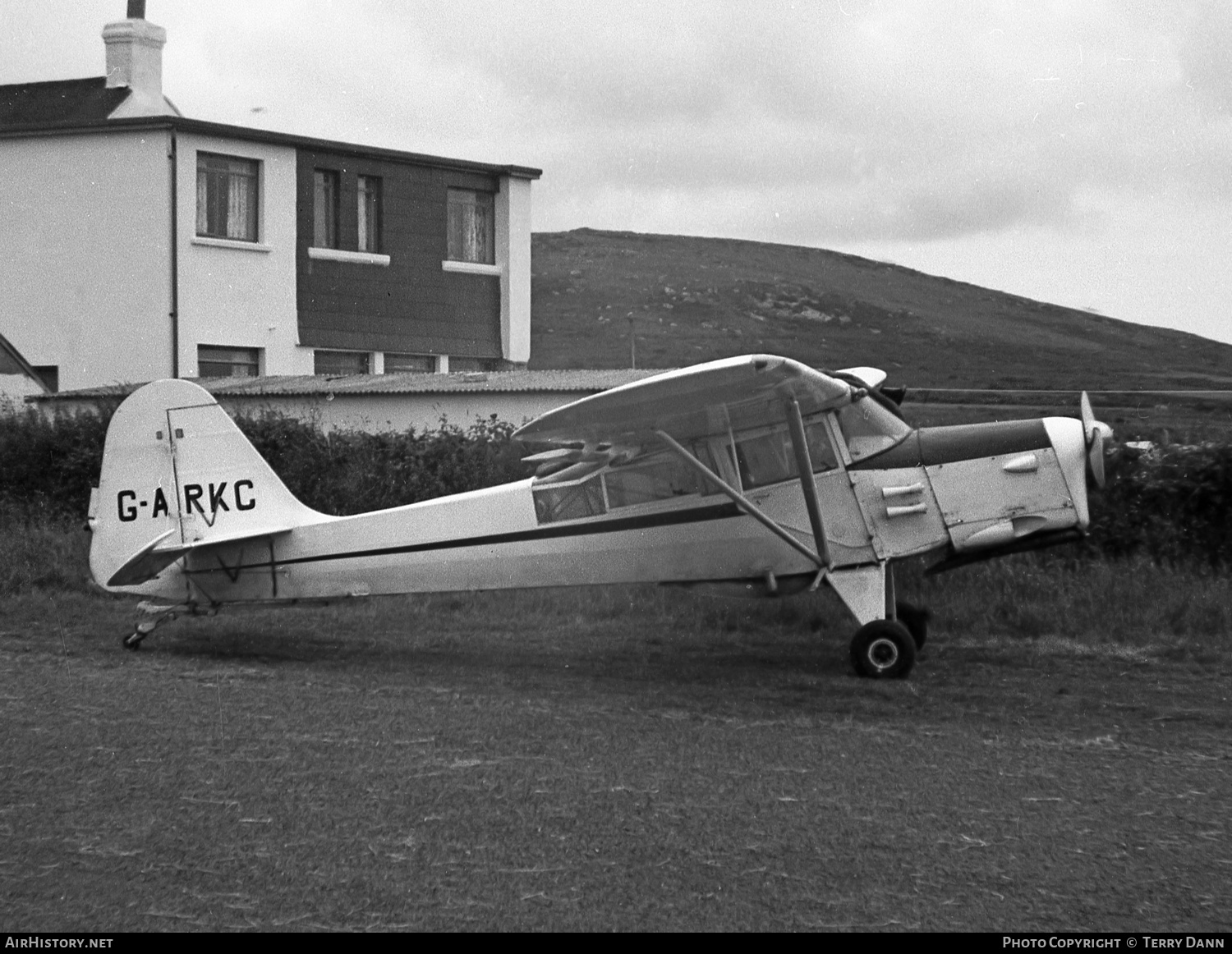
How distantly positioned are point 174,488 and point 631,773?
217 inches

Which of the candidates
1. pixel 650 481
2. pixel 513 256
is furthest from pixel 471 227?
pixel 650 481

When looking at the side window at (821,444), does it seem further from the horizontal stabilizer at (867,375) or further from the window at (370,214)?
the window at (370,214)

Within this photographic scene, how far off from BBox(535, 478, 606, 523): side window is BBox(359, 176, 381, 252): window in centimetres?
1756

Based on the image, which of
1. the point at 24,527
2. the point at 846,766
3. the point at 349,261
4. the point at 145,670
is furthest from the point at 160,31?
the point at 846,766

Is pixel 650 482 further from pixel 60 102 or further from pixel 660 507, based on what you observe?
pixel 60 102

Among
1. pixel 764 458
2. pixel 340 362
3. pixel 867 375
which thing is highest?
pixel 340 362

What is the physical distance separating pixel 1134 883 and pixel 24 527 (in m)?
15.0

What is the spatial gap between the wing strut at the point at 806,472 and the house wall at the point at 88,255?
16936 millimetres

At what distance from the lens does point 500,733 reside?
7973 millimetres

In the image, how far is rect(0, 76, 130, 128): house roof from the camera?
25.6 meters

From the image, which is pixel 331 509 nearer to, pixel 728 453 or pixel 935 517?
pixel 728 453

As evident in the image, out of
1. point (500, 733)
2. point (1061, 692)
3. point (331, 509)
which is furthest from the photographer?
point (331, 509)

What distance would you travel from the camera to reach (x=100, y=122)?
24.5 metres

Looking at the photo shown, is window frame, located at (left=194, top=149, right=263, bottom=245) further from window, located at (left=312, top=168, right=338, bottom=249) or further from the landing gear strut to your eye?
the landing gear strut
